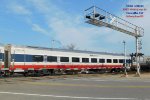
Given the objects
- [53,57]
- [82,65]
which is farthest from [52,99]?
[82,65]

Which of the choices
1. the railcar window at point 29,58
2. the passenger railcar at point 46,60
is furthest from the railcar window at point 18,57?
the railcar window at point 29,58

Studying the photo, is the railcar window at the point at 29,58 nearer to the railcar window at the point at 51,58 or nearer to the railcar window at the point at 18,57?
the railcar window at the point at 18,57

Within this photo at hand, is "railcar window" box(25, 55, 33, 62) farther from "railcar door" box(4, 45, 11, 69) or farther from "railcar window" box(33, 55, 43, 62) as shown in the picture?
"railcar door" box(4, 45, 11, 69)

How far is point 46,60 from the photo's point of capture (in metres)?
45.2

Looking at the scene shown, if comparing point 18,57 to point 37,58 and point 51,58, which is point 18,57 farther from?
point 51,58

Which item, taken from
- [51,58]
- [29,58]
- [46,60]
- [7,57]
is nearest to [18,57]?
[7,57]

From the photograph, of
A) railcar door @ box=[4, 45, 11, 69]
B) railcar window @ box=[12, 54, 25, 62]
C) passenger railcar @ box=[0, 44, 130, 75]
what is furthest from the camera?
railcar window @ box=[12, 54, 25, 62]

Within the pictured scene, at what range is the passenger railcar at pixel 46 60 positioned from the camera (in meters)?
39.6

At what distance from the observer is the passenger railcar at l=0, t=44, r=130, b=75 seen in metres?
39.6

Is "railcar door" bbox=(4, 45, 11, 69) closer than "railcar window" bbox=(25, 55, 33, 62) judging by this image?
Yes

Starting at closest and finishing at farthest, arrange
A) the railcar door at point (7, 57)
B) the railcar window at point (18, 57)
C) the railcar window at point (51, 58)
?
the railcar door at point (7, 57) < the railcar window at point (18, 57) < the railcar window at point (51, 58)

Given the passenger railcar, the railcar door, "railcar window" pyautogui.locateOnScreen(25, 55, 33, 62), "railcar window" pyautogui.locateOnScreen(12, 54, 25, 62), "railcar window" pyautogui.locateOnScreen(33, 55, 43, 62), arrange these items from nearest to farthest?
the railcar door < the passenger railcar < "railcar window" pyautogui.locateOnScreen(12, 54, 25, 62) < "railcar window" pyautogui.locateOnScreen(25, 55, 33, 62) < "railcar window" pyautogui.locateOnScreen(33, 55, 43, 62)

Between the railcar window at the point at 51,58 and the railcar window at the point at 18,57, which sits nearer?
the railcar window at the point at 18,57

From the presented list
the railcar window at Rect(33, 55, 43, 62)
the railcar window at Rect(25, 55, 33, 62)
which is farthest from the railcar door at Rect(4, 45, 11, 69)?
the railcar window at Rect(33, 55, 43, 62)
